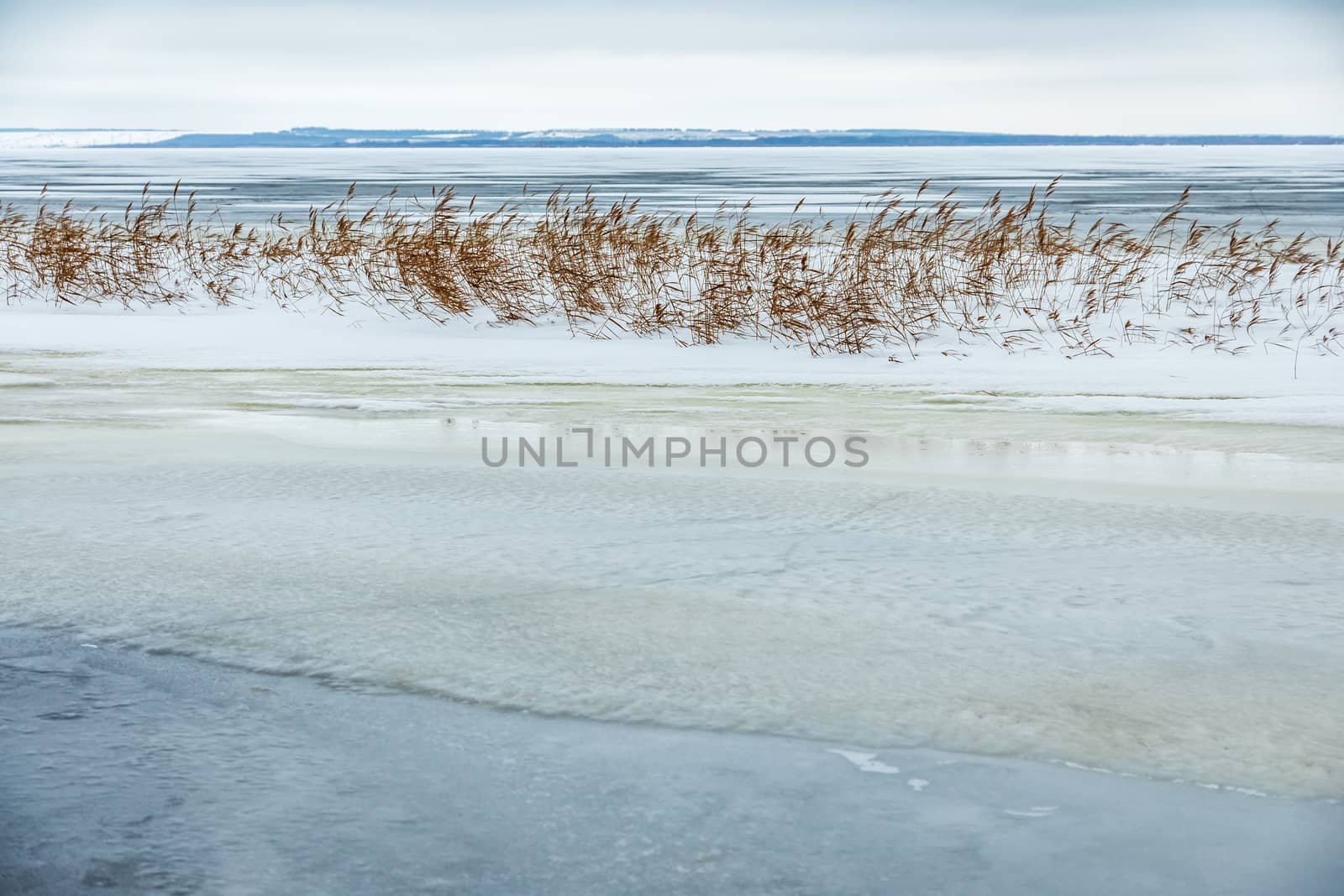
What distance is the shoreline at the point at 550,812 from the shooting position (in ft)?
9.32

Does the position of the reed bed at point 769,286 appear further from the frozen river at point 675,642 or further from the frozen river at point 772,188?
the frozen river at point 772,188

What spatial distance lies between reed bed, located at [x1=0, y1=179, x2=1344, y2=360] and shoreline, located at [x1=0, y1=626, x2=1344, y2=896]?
29.7ft

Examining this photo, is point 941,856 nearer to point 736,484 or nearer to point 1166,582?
point 1166,582

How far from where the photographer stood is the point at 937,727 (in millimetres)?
3629

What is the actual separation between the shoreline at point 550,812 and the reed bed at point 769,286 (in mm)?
9045

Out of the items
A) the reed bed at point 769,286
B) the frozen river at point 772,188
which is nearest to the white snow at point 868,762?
the reed bed at point 769,286

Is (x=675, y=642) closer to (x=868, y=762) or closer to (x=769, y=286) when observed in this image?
(x=868, y=762)

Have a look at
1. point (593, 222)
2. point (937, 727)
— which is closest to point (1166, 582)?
point (937, 727)

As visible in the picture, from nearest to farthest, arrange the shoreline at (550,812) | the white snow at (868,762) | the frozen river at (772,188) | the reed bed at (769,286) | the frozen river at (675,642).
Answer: the shoreline at (550,812), the frozen river at (675,642), the white snow at (868,762), the reed bed at (769,286), the frozen river at (772,188)

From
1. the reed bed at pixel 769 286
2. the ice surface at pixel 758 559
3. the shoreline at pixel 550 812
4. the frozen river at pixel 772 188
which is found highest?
the frozen river at pixel 772 188

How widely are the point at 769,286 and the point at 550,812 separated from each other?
12.1 meters

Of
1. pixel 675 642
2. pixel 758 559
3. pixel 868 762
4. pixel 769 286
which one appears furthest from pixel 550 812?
pixel 769 286

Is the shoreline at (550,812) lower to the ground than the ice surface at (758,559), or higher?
lower

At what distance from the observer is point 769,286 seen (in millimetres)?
14906
